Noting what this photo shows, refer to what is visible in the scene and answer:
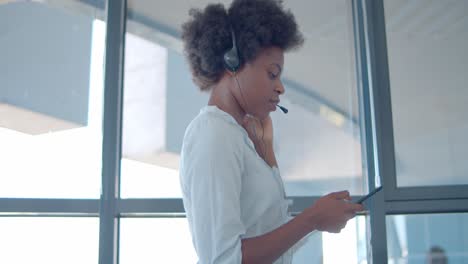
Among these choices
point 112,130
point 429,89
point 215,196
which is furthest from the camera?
point 112,130

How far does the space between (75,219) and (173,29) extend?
0.93 meters

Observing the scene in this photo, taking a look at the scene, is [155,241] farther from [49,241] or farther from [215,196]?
[215,196]

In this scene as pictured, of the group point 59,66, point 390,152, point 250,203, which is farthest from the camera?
point 59,66

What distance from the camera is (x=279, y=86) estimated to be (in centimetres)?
119

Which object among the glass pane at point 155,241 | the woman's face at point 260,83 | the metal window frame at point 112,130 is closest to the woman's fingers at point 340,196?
the woman's face at point 260,83

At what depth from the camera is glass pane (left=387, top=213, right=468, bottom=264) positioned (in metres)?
2.10

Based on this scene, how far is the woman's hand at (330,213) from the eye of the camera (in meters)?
1.04

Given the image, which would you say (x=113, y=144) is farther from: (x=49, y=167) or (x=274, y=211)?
(x=274, y=211)

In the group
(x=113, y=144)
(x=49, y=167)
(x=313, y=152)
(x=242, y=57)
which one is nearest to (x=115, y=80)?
(x=113, y=144)

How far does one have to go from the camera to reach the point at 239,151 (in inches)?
42.4

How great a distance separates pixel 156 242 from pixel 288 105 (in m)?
0.80

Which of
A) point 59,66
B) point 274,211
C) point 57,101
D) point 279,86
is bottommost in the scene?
point 274,211

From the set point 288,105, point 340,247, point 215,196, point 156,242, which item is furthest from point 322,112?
point 215,196

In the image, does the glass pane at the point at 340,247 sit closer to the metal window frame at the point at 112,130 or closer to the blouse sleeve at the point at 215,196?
the metal window frame at the point at 112,130
